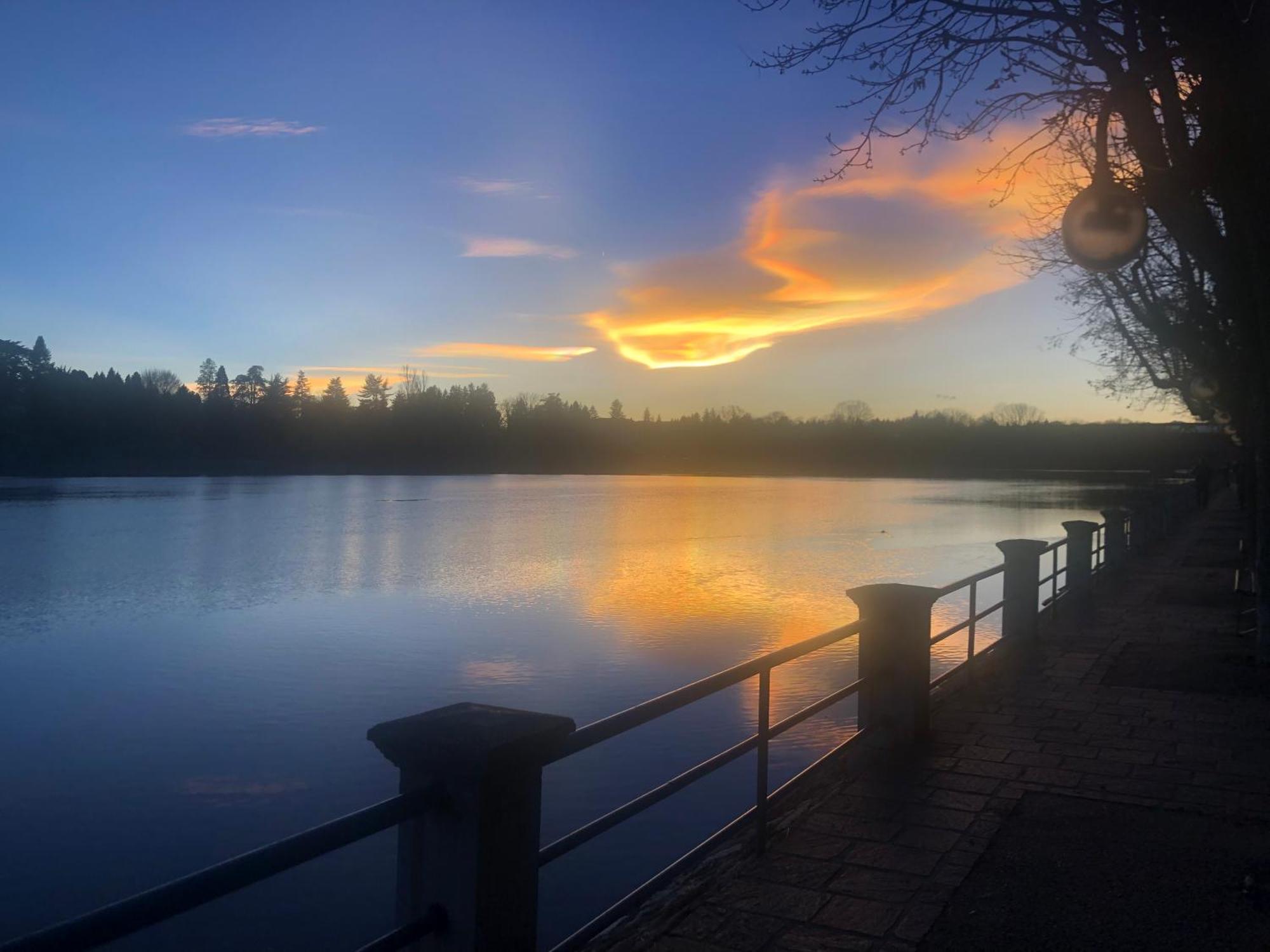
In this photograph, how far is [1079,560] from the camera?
1639cm

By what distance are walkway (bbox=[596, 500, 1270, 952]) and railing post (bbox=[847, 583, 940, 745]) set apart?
1.10 ft

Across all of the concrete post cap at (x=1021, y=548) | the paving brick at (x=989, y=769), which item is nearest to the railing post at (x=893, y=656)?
the paving brick at (x=989, y=769)

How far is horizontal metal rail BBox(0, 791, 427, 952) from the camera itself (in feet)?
6.77

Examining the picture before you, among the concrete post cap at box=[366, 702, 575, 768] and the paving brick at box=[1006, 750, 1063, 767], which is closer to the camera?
the concrete post cap at box=[366, 702, 575, 768]

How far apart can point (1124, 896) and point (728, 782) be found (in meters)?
7.64

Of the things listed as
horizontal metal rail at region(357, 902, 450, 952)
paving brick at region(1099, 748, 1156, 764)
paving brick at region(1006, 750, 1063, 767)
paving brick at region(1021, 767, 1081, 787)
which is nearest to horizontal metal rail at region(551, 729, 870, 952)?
horizontal metal rail at region(357, 902, 450, 952)

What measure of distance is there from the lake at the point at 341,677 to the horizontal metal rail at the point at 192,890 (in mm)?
6606

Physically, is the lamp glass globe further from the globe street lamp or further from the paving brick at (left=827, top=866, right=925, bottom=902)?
the paving brick at (left=827, top=866, right=925, bottom=902)

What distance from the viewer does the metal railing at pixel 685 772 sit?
3.87m

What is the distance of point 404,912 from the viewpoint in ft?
11.6

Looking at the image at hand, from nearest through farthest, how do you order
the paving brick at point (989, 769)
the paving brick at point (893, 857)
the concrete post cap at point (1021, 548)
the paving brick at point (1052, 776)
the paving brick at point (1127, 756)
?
the paving brick at point (893, 857)
the paving brick at point (1052, 776)
the paving brick at point (989, 769)
the paving brick at point (1127, 756)
the concrete post cap at point (1021, 548)

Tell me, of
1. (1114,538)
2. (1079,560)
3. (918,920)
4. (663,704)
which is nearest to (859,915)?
(918,920)

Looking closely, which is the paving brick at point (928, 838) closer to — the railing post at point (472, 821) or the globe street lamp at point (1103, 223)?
the railing post at point (472, 821)

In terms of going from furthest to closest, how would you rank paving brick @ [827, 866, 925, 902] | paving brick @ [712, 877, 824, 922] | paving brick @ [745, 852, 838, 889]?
paving brick @ [745, 852, 838, 889], paving brick @ [827, 866, 925, 902], paving brick @ [712, 877, 824, 922]
